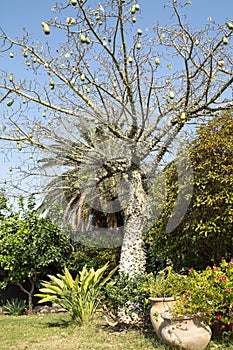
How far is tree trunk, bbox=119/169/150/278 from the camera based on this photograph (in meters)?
8.07

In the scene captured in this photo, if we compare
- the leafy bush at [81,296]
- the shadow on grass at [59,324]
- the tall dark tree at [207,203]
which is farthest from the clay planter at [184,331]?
the shadow on grass at [59,324]

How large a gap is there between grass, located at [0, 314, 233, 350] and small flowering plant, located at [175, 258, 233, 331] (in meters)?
0.43

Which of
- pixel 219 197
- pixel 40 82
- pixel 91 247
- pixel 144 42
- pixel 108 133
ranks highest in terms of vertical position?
pixel 144 42

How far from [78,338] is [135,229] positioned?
97.4 inches

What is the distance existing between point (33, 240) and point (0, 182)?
3.33 meters

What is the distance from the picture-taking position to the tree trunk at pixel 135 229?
26.5 feet

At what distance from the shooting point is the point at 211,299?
5.39 metres

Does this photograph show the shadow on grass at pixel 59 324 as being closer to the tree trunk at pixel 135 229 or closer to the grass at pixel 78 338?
the grass at pixel 78 338

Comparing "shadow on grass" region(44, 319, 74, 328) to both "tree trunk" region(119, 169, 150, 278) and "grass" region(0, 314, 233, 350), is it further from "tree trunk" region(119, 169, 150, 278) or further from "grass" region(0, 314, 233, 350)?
"tree trunk" region(119, 169, 150, 278)

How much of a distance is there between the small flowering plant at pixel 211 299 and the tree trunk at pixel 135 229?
2450mm

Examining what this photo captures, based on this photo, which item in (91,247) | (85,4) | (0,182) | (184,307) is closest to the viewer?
(184,307)

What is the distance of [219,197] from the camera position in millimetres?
6652

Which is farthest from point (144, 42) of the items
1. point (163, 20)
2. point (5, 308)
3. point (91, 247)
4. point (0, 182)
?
point (5, 308)

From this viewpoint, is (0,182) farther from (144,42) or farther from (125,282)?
(144,42)
